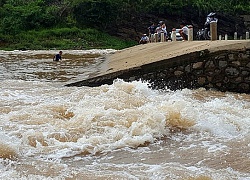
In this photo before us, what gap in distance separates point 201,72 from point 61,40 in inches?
1084

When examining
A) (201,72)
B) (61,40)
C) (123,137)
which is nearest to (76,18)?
(61,40)

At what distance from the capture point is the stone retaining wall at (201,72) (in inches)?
393

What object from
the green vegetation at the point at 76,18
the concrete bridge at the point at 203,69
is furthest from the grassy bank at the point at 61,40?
the concrete bridge at the point at 203,69

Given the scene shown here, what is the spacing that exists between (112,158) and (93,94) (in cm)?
383

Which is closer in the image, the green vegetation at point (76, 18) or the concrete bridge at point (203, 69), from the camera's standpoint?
the concrete bridge at point (203, 69)

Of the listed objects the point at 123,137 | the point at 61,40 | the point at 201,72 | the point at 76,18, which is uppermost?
the point at 76,18

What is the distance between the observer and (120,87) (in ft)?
31.6

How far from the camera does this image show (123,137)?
6.21 m

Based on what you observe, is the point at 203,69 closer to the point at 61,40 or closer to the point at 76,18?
the point at 61,40

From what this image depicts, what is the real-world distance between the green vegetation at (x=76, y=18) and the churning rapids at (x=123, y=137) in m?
26.7

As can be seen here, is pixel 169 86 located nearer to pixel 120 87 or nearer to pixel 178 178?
pixel 120 87

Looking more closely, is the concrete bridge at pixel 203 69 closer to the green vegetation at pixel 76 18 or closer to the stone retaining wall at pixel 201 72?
the stone retaining wall at pixel 201 72

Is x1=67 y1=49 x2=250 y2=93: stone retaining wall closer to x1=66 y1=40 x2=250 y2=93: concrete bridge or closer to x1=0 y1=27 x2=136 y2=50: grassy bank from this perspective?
x1=66 y1=40 x2=250 y2=93: concrete bridge

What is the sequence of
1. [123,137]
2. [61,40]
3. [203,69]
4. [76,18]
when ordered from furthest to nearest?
[76,18] → [61,40] → [203,69] → [123,137]
